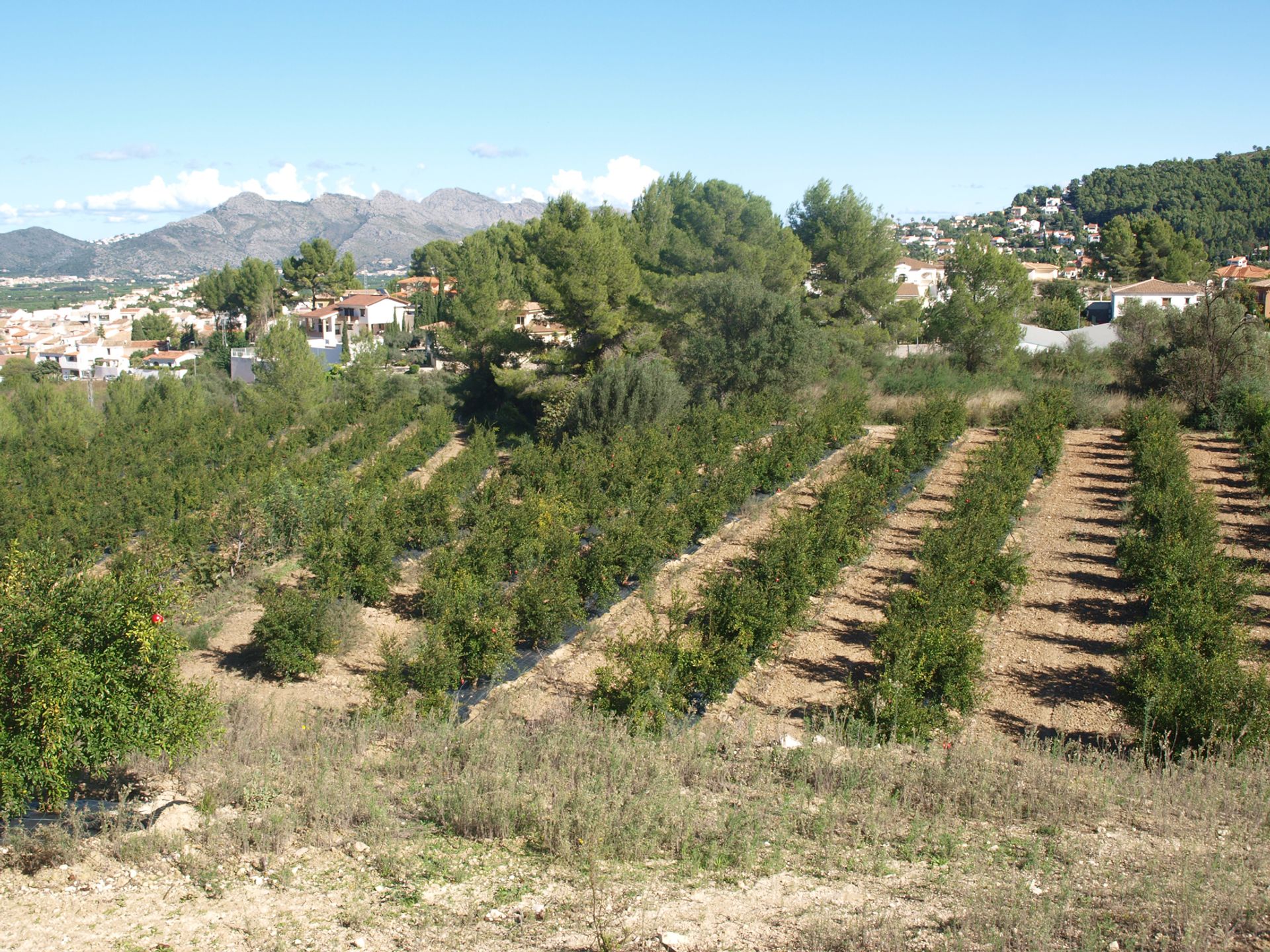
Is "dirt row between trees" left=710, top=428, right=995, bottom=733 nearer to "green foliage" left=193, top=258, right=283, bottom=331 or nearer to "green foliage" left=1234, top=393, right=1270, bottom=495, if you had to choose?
"green foliage" left=1234, top=393, right=1270, bottom=495

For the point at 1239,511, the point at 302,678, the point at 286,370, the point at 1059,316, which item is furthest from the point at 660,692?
the point at 1059,316

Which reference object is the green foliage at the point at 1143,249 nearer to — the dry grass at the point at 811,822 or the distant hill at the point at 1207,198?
the distant hill at the point at 1207,198

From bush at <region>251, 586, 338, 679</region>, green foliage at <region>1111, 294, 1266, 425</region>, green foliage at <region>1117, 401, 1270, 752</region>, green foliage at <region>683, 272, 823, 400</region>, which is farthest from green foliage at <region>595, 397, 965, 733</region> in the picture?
green foliage at <region>1111, 294, 1266, 425</region>

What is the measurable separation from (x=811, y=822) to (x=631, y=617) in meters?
5.24

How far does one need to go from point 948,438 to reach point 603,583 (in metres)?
11.3

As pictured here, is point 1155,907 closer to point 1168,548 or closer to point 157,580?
point 157,580

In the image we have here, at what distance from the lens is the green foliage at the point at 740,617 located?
7.48 m

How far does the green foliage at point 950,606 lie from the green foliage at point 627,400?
7.57 metres

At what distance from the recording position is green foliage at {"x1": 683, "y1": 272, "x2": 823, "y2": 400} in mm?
22828

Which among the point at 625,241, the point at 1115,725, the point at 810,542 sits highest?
the point at 625,241

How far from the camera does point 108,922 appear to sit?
4402 mm

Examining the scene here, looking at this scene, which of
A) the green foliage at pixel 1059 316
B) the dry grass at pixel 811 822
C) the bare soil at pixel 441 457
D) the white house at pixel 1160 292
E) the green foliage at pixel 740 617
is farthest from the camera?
the white house at pixel 1160 292

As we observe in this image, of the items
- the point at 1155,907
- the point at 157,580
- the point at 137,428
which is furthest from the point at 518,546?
the point at 137,428

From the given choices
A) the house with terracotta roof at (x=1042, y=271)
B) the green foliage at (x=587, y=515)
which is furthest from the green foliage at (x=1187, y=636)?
the house with terracotta roof at (x=1042, y=271)
